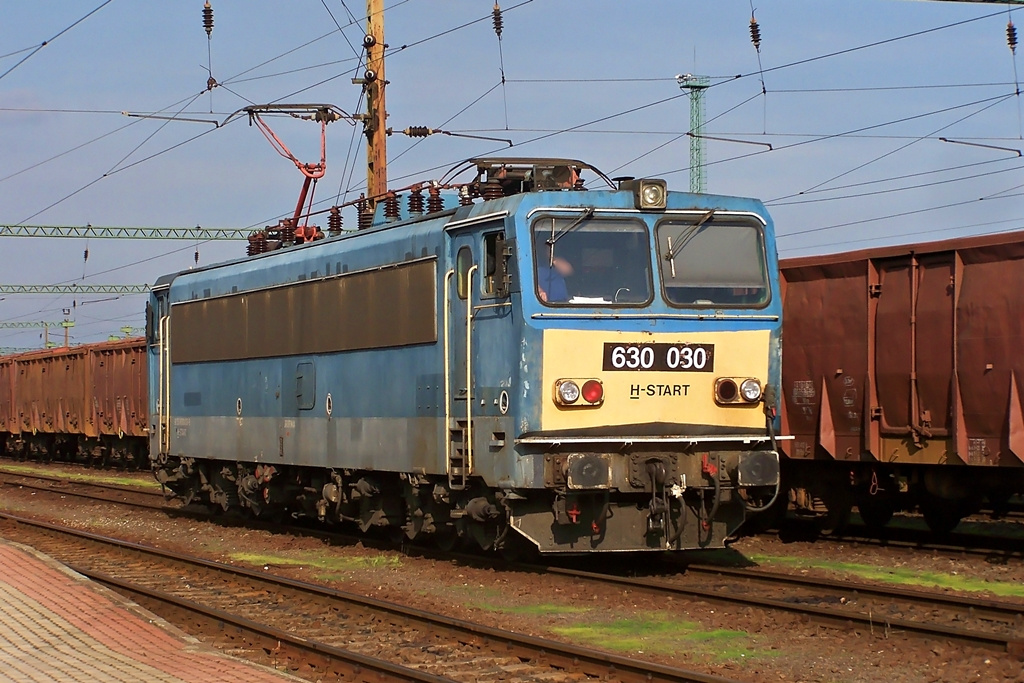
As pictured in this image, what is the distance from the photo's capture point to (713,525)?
13.1 meters

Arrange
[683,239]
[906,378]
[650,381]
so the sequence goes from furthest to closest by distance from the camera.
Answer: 1. [906,378]
2. [683,239]
3. [650,381]

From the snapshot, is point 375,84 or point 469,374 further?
point 375,84

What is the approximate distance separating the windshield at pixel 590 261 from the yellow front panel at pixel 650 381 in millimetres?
345

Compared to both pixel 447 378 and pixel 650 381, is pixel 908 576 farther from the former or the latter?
pixel 447 378

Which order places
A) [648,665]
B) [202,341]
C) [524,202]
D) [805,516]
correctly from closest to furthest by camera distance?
[648,665], [524,202], [805,516], [202,341]

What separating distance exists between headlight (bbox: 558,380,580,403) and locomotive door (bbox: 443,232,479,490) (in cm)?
121

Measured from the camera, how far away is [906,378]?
14.8 m

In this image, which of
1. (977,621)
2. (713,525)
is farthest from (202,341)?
(977,621)

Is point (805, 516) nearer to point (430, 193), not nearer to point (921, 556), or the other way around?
point (921, 556)

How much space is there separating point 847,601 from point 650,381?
8.54 ft

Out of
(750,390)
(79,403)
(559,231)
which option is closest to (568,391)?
(559,231)

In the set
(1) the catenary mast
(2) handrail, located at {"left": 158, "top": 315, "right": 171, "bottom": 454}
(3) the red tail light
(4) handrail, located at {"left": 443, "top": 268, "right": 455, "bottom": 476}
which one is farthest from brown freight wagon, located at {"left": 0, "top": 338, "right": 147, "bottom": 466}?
(3) the red tail light

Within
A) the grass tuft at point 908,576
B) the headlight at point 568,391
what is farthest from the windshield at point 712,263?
the grass tuft at point 908,576

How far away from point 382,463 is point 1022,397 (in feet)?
21.8
